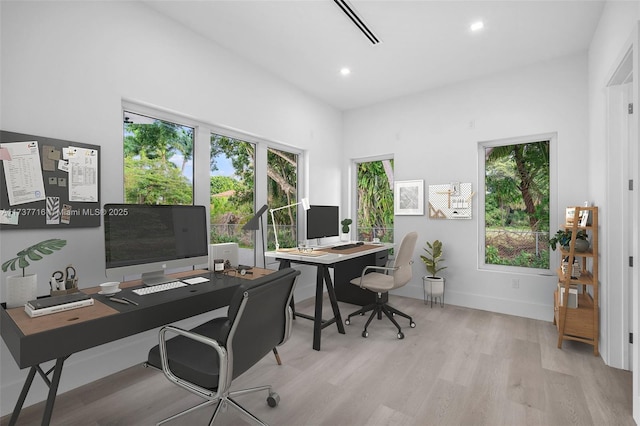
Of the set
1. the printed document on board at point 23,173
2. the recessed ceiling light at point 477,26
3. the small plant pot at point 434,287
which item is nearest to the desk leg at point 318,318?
the small plant pot at point 434,287

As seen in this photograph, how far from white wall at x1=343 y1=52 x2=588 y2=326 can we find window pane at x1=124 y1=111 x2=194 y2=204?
292 cm

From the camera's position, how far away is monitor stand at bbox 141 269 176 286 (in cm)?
222

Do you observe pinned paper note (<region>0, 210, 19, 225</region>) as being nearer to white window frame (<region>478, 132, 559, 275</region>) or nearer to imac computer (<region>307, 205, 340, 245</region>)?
imac computer (<region>307, 205, 340, 245</region>)

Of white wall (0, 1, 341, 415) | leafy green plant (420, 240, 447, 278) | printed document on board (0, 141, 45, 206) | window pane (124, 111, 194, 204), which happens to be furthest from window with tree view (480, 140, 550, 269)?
printed document on board (0, 141, 45, 206)

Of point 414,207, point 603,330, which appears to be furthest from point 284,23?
point 603,330

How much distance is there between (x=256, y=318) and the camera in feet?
5.29

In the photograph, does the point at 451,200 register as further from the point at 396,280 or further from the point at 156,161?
the point at 156,161

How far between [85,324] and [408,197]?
404cm

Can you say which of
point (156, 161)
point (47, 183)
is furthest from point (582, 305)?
point (47, 183)

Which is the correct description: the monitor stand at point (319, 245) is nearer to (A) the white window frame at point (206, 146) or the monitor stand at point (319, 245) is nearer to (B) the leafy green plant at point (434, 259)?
(A) the white window frame at point (206, 146)

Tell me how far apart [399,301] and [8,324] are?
3954mm

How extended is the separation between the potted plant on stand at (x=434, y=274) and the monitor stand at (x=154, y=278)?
316cm

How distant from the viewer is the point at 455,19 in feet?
9.29

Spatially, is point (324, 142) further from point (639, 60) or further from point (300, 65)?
point (639, 60)
